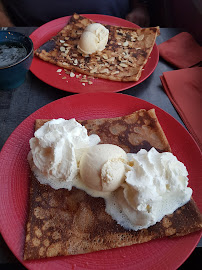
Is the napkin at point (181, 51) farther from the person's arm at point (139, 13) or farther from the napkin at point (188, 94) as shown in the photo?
the person's arm at point (139, 13)

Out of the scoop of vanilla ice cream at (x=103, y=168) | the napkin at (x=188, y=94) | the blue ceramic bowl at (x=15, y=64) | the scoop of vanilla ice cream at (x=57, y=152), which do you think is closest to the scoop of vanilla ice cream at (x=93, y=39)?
the blue ceramic bowl at (x=15, y=64)

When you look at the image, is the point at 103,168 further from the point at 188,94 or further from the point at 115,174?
the point at 188,94

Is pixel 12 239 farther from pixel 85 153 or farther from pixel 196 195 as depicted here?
pixel 196 195

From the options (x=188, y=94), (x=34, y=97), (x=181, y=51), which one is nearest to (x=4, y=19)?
(x=34, y=97)

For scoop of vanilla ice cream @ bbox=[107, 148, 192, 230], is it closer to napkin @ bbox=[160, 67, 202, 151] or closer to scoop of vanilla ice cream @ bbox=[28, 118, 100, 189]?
scoop of vanilla ice cream @ bbox=[28, 118, 100, 189]

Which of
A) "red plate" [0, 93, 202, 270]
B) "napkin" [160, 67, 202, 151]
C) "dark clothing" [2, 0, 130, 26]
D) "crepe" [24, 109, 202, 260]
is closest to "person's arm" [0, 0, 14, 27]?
"dark clothing" [2, 0, 130, 26]

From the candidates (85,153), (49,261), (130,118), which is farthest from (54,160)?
(130,118)
